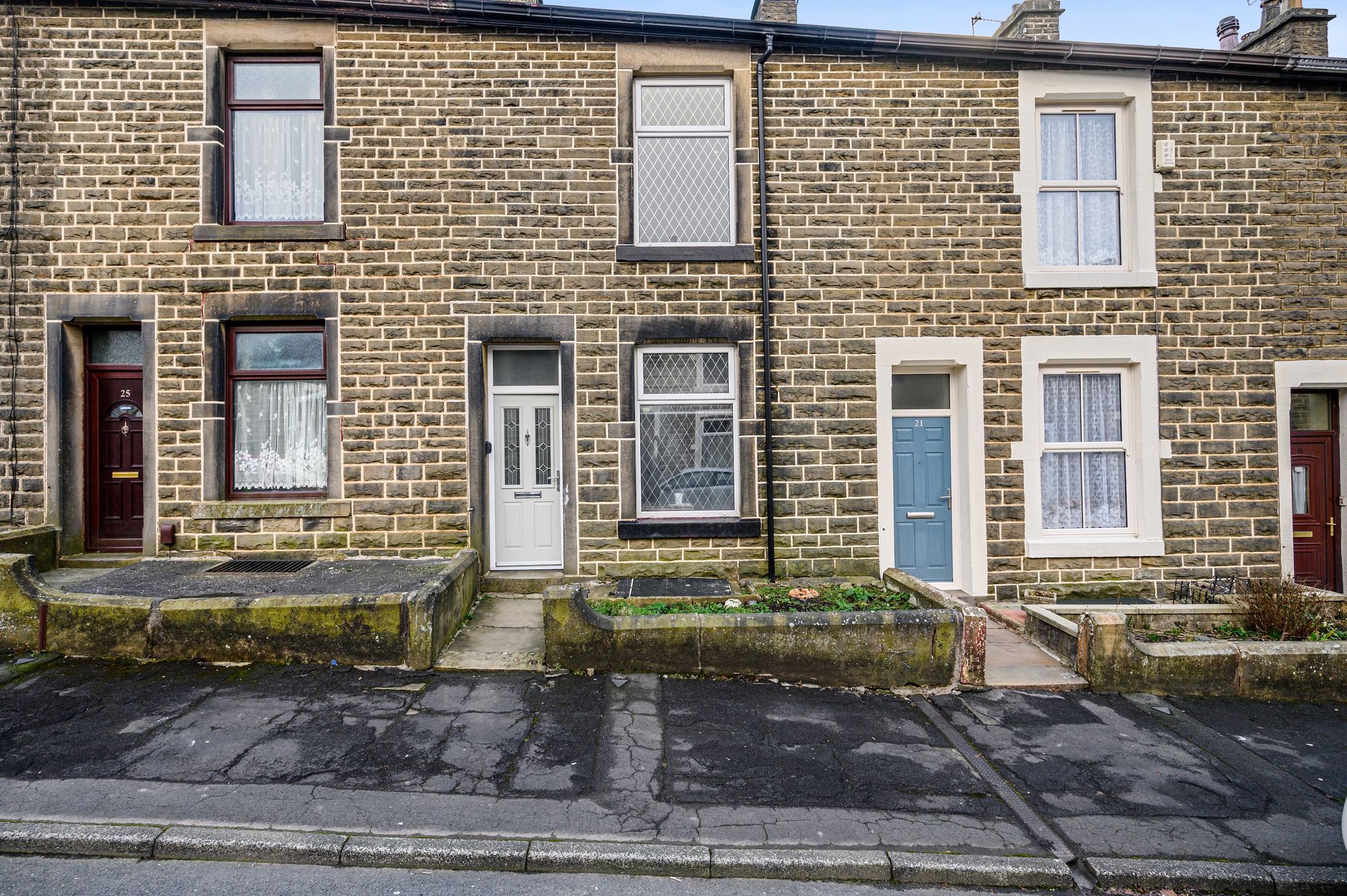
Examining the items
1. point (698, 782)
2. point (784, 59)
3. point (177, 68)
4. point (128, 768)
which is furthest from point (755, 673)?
point (177, 68)

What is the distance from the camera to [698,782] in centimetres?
410

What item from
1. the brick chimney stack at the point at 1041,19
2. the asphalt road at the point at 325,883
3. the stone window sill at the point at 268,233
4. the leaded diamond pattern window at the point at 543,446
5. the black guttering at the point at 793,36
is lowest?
the asphalt road at the point at 325,883

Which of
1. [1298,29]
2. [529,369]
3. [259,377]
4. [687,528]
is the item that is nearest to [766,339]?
[687,528]

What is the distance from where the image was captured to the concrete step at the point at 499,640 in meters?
Answer: 5.75

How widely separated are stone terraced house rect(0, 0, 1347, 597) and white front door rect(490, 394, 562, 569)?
0.04 metres

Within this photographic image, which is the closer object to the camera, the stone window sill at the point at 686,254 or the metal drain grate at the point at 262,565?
the metal drain grate at the point at 262,565

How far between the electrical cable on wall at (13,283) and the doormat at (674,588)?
22.1ft

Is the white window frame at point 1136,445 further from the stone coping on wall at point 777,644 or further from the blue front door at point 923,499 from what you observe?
the stone coping on wall at point 777,644

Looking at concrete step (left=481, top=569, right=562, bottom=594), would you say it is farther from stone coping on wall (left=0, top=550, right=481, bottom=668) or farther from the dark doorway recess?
the dark doorway recess

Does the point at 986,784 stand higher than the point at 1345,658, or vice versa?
the point at 1345,658

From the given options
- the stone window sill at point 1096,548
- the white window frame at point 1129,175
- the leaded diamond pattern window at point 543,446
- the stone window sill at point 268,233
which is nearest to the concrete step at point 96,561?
the stone window sill at point 268,233

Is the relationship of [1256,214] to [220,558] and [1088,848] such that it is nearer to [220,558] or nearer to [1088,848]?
[1088,848]

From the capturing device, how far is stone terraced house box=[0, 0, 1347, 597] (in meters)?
7.57

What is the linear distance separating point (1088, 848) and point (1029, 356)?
573 centimetres
